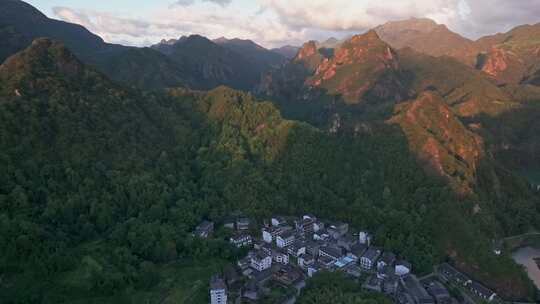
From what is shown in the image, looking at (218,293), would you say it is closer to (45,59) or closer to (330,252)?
(330,252)

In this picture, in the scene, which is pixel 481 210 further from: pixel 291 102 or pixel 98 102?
pixel 291 102

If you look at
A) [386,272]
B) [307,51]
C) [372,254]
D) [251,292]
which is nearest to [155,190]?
[251,292]

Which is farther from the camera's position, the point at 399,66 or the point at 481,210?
the point at 399,66

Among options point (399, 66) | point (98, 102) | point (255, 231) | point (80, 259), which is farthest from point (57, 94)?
point (399, 66)

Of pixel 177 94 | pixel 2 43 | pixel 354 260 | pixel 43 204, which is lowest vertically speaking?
pixel 354 260

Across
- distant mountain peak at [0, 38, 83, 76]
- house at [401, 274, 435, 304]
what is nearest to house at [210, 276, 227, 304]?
house at [401, 274, 435, 304]

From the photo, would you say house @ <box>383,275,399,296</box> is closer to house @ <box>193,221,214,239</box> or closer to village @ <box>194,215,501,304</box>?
village @ <box>194,215,501,304</box>
